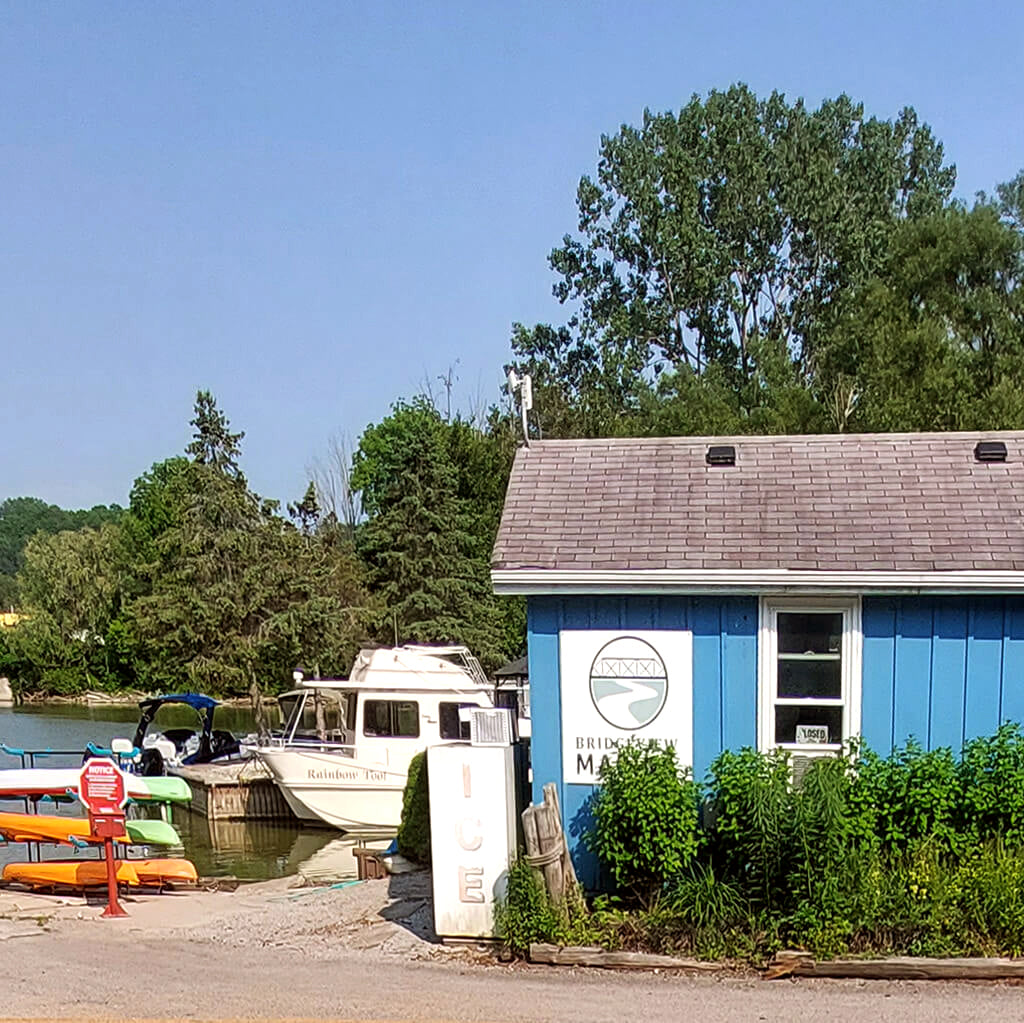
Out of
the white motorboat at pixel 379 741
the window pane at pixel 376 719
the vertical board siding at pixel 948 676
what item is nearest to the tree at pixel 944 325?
the white motorboat at pixel 379 741

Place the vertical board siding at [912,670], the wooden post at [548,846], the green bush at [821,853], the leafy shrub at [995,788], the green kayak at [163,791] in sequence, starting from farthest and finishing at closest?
1. the green kayak at [163,791]
2. the vertical board siding at [912,670]
3. the wooden post at [548,846]
4. the leafy shrub at [995,788]
5. the green bush at [821,853]

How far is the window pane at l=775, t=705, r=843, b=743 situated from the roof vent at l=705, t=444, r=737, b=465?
2.72 m

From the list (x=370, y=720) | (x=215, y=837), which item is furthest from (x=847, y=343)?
(x=215, y=837)

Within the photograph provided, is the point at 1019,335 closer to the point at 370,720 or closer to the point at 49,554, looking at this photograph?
the point at 370,720

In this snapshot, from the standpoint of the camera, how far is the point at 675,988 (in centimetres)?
854

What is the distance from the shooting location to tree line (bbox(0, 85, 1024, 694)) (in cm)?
3838

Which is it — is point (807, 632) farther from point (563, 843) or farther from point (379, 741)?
point (379, 741)

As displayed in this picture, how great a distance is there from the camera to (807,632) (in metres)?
10.0

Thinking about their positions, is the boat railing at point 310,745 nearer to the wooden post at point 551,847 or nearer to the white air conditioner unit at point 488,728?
the white air conditioner unit at point 488,728

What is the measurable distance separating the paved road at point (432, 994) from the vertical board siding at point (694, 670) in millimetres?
1648

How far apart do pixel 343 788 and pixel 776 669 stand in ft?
42.7

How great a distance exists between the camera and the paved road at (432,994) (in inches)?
315

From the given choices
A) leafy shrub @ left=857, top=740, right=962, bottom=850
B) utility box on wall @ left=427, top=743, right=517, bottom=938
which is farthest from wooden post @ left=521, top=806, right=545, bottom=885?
leafy shrub @ left=857, top=740, right=962, bottom=850

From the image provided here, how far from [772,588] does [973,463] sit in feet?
9.32
